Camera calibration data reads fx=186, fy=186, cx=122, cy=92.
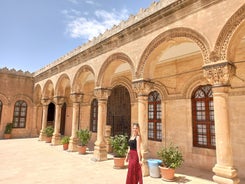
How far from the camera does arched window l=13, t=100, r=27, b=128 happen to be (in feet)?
52.7

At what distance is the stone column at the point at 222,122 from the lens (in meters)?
4.40

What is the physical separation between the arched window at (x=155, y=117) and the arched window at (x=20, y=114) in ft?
39.9

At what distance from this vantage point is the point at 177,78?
870cm

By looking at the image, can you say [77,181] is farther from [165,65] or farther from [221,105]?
[165,65]

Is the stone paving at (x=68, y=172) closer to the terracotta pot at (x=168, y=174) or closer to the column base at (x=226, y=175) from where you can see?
the terracotta pot at (x=168, y=174)

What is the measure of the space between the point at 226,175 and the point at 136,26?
222 inches

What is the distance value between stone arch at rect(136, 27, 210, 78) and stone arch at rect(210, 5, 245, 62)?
0.24 metres

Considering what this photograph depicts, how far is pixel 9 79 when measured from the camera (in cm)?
1588

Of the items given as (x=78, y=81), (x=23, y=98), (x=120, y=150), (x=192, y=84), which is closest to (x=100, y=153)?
(x=120, y=150)

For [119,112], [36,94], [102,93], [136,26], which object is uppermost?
[136,26]

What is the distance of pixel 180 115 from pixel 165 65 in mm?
2638

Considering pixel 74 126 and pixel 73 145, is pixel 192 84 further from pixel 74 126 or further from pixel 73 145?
pixel 73 145

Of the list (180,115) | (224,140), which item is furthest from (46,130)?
(224,140)

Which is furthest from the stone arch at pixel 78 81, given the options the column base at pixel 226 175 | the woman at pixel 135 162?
the column base at pixel 226 175
